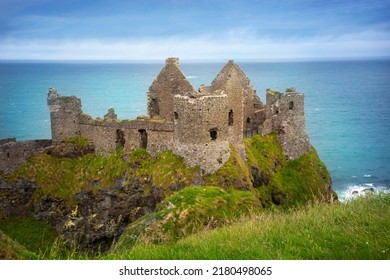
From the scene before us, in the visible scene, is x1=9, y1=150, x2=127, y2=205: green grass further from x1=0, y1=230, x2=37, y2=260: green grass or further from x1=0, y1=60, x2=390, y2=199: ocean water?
x1=0, y1=230, x2=37, y2=260: green grass

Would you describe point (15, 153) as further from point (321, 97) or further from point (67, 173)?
point (321, 97)

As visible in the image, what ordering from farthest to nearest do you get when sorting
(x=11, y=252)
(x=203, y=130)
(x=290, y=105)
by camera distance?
(x=290, y=105)
(x=203, y=130)
(x=11, y=252)

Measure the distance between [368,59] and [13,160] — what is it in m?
25.7

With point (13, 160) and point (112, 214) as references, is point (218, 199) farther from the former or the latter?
point (13, 160)

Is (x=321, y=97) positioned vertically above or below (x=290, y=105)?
above

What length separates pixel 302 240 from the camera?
800cm

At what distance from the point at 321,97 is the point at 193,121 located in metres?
6.63

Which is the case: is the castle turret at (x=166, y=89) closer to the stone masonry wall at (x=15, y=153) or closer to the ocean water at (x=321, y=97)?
the ocean water at (x=321, y=97)

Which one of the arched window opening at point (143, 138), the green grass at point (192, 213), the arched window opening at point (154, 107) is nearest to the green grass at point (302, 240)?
the green grass at point (192, 213)

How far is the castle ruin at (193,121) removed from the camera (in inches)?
952

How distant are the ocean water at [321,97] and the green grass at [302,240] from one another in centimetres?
339

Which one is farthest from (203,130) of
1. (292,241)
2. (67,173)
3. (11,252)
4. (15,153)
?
(11,252)

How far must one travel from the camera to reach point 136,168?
2719 centimetres
